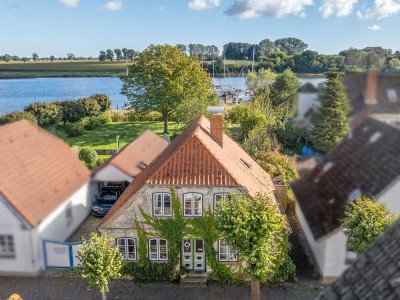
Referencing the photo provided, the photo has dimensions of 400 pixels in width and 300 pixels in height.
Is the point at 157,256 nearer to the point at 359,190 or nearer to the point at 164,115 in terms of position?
the point at 359,190

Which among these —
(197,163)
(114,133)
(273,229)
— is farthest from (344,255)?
(114,133)

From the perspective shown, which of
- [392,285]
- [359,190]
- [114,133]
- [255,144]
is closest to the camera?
Answer: [392,285]

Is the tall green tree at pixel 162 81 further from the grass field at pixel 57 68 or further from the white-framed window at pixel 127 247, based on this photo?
the grass field at pixel 57 68

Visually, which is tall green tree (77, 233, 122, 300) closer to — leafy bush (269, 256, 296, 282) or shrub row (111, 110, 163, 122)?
leafy bush (269, 256, 296, 282)

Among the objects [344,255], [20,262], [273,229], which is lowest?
[20,262]

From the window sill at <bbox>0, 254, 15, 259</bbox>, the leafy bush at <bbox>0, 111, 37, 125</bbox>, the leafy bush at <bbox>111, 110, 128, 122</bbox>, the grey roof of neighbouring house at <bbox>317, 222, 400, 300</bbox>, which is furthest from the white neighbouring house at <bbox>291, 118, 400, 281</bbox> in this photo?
the leafy bush at <bbox>111, 110, 128, 122</bbox>

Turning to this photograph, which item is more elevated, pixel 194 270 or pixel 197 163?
pixel 197 163

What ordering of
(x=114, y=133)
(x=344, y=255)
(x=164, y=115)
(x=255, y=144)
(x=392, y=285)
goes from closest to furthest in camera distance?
(x=392, y=285)
(x=344, y=255)
(x=114, y=133)
(x=255, y=144)
(x=164, y=115)

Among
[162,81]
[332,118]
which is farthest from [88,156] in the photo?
[162,81]
